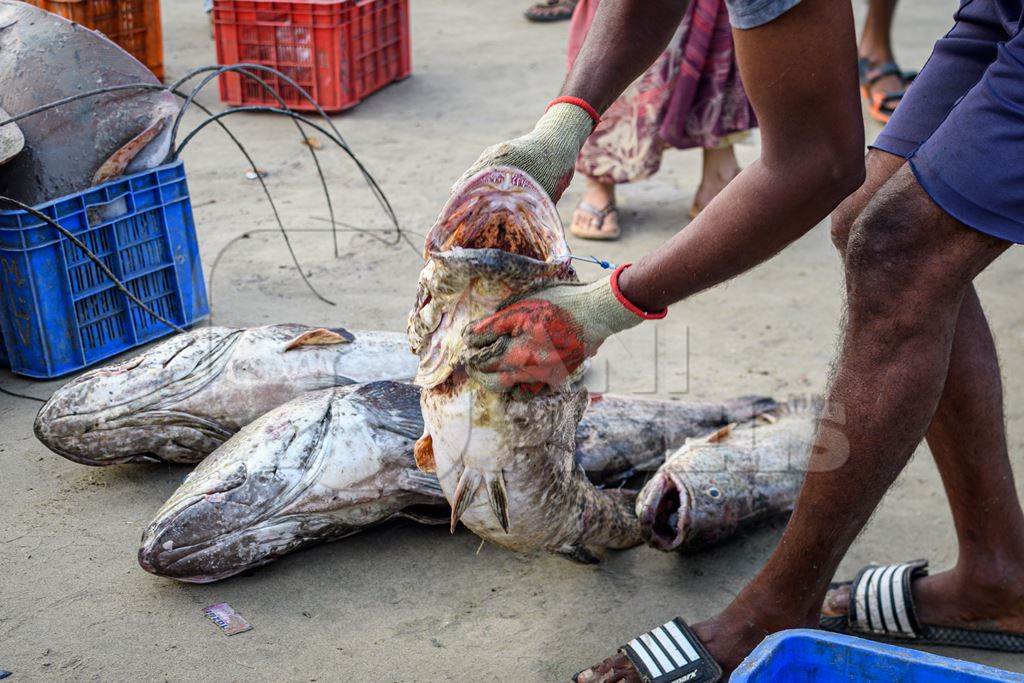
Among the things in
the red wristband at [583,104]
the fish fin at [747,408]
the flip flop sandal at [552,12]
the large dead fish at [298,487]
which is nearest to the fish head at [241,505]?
the large dead fish at [298,487]

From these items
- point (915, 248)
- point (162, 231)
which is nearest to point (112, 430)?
point (162, 231)

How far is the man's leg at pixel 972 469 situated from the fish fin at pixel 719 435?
27.1 inches

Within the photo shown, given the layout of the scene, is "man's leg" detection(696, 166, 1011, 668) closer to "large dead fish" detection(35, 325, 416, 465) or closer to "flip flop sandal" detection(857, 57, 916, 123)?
"large dead fish" detection(35, 325, 416, 465)

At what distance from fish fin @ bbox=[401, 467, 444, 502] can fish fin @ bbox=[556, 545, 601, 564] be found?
0.34 metres

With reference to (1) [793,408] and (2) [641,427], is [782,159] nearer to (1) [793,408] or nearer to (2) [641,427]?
(2) [641,427]

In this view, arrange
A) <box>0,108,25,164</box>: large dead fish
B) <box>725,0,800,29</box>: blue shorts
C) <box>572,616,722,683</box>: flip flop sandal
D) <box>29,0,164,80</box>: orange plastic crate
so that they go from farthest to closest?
<box>29,0,164,80</box>: orange plastic crate → <box>0,108,25,164</box>: large dead fish → <box>572,616,722,683</box>: flip flop sandal → <box>725,0,800,29</box>: blue shorts

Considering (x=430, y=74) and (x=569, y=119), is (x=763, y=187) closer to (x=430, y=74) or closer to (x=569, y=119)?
(x=569, y=119)

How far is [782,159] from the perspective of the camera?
1.59 m

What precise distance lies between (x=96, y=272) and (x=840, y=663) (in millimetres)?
2604

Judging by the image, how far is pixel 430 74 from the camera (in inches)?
279

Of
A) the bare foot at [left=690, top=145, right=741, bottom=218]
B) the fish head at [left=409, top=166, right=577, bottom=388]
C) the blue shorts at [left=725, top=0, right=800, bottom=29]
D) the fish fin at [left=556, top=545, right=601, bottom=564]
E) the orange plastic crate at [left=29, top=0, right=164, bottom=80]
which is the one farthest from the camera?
the orange plastic crate at [left=29, top=0, right=164, bottom=80]

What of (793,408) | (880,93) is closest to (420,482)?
(793,408)

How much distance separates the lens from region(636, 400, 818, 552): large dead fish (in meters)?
2.49

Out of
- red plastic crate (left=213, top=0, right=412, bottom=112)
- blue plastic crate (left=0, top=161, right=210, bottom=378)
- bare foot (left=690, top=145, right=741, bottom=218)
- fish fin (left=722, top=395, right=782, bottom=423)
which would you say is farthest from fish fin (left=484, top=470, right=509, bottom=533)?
red plastic crate (left=213, top=0, right=412, bottom=112)
